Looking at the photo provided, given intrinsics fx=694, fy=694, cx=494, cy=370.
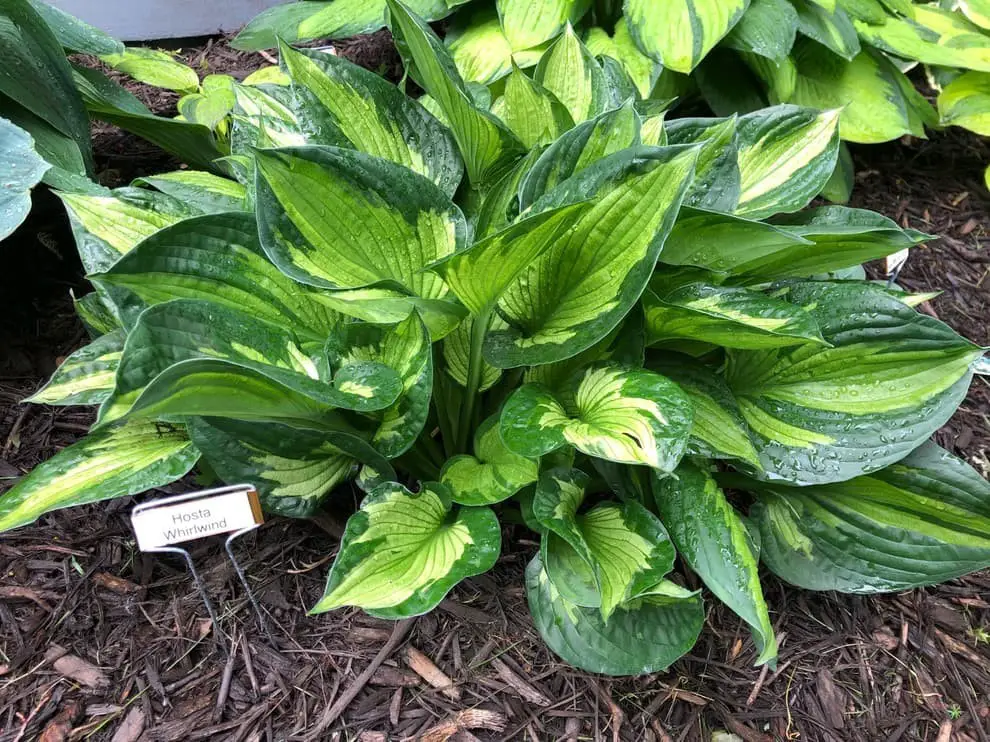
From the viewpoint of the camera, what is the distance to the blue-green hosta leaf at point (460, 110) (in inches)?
37.2

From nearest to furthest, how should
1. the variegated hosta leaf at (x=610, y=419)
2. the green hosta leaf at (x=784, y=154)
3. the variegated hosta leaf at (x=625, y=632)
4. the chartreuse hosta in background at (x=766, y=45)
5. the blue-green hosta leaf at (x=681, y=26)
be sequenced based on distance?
the variegated hosta leaf at (x=610, y=419) → the variegated hosta leaf at (x=625, y=632) → the green hosta leaf at (x=784, y=154) → the blue-green hosta leaf at (x=681, y=26) → the chartreuse hosta in background at (x=766, y=45)

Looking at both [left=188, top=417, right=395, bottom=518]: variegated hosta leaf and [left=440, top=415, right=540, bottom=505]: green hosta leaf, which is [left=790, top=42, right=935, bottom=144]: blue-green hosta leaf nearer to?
[left=440, top=415, right=540, bottom=505]: green hosta leaf

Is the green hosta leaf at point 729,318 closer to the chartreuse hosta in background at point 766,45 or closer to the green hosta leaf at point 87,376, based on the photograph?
the green hosta leaf at point 87,376

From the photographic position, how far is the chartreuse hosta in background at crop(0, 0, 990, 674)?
2.61 feet

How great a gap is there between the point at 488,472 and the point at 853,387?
532 millimetres

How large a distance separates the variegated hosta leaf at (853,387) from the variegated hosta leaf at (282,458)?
0.56 m

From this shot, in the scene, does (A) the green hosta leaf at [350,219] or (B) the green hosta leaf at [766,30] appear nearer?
(A) the green hosta leaf at [350,219]

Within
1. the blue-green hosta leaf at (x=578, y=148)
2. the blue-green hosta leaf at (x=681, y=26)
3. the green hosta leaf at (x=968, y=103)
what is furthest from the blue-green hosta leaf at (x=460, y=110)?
the green hosta leaf at (x=968, y=103)

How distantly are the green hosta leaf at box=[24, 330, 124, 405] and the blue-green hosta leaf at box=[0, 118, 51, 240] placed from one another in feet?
0.62

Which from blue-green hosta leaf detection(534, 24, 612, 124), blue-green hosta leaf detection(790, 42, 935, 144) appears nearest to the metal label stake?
blue-green hosta leaf detection(534, 24, 612, 124)

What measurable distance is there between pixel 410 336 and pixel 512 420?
0.18m

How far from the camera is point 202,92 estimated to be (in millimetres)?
1626

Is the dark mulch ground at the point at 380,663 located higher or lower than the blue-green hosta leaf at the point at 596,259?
lower

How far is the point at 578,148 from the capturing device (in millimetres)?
899
